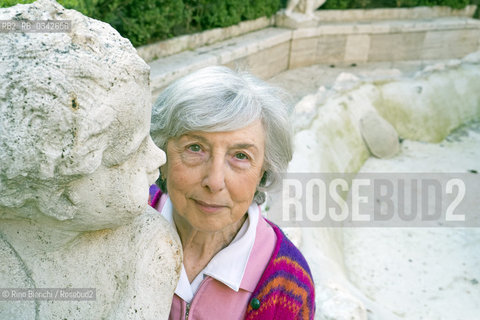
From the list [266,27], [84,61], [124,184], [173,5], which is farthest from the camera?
[266,27]

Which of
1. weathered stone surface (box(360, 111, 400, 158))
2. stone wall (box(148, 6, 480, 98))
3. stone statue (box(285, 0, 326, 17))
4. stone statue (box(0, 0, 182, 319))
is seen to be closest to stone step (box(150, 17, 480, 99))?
stone wall (box(148, 6, 480, 98))

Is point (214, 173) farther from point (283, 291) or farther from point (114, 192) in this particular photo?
point (114, 192)

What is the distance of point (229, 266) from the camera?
1.57 meters

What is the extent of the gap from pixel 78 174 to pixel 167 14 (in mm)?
4860

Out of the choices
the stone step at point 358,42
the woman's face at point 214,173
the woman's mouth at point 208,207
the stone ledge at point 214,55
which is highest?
the woman's face at point 214,173

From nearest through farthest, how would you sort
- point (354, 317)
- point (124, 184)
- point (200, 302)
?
point (124, 184) < point (200, 302) < point (354, 317)

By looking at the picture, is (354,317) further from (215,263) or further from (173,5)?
(173,5)

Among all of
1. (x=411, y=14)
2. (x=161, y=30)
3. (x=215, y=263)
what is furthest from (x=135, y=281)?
(x=411, y=14)

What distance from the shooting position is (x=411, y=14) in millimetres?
8859

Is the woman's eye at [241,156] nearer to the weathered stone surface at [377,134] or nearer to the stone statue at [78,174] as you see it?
the stone statue at [78,174]

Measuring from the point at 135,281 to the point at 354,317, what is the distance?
1669 mm

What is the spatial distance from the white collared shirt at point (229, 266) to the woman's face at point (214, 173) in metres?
0.12

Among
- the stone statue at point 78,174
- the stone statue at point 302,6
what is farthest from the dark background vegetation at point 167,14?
the stone statue at point 78,174

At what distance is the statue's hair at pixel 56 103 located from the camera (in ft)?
2.57
